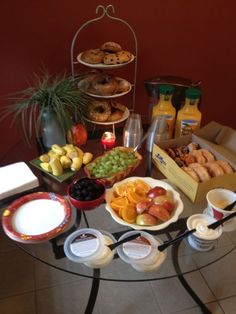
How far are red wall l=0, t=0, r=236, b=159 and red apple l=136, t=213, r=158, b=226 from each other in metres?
0.93

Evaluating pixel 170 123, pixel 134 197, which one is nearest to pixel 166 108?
pixel 170 123

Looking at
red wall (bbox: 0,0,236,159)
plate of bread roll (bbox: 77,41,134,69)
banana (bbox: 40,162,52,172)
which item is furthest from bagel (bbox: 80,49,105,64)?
banana (bbox: 40,162,52,172)

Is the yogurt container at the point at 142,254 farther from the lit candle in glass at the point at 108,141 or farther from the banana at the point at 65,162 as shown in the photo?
the lit candle in glass at the point at 108,141

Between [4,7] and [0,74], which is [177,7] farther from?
[0,74]

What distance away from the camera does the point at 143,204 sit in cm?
98

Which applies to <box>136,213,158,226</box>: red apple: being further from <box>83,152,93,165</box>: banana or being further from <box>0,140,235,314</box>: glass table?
<box>83,152,93,165</box>: banana

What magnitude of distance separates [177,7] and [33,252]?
52.2 inches

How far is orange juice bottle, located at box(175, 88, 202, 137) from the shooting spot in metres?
1.30

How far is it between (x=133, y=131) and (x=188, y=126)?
0.80 ft

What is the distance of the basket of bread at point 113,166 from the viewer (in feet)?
3.64

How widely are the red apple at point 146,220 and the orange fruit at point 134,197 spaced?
0.20 ft

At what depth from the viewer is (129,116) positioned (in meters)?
1.35

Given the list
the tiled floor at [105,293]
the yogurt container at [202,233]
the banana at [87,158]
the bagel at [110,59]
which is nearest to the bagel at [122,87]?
the bagel at [110,59]

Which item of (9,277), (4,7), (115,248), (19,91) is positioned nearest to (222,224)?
(115,248)
